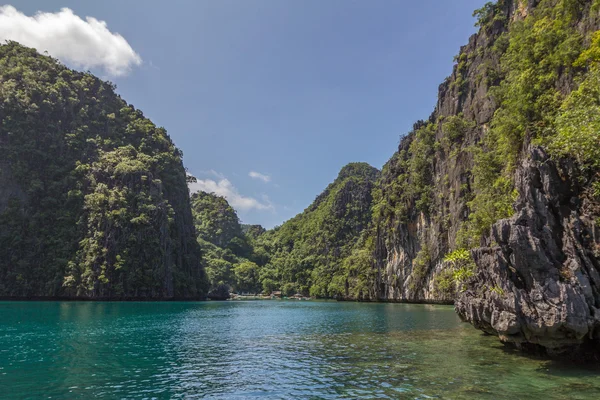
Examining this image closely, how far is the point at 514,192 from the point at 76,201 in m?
93.2

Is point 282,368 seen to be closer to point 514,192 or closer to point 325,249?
point 514,192

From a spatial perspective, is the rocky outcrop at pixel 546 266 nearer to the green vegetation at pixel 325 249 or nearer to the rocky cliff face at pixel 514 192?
the rocky cliff face at pixel 514 192

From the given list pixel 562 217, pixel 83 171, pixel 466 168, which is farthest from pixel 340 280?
pixel 562 217

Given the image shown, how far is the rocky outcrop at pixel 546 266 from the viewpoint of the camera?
13.9 m

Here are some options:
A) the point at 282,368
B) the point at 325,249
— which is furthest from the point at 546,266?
the point at 325,249

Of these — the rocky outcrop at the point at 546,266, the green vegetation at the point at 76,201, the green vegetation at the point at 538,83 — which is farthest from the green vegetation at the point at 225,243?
the rocky outcrop at the point at 546,266

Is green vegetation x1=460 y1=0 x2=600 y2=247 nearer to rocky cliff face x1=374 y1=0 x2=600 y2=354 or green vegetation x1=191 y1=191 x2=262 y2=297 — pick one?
rocky cliff face x1=374 y1=0 x2=600 y2=354

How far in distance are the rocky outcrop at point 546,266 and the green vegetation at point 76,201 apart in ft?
267

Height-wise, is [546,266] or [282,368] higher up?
[546,266]

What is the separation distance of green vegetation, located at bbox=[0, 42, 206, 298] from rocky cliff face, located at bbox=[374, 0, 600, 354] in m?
53.9

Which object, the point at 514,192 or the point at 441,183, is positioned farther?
the point at 441,183

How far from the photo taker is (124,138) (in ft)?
368

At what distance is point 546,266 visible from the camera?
1464cm

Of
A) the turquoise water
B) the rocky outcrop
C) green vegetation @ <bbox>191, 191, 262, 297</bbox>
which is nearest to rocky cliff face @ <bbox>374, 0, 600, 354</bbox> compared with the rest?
the rocky outcrop
